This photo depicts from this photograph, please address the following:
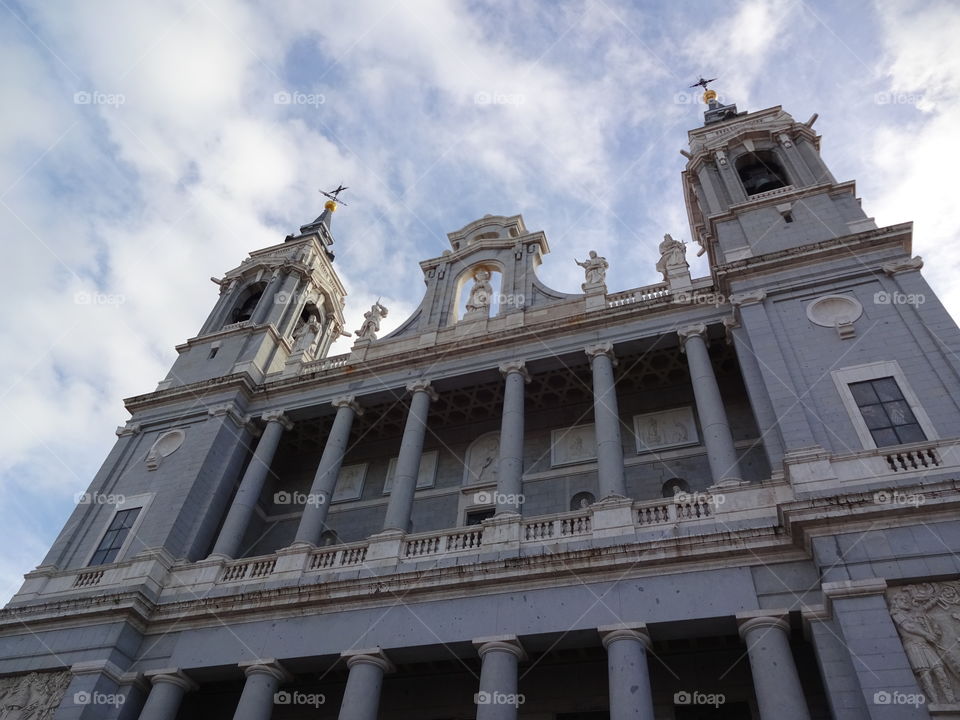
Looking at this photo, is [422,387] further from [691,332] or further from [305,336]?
[691,332]

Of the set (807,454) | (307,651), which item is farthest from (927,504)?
(307,651)


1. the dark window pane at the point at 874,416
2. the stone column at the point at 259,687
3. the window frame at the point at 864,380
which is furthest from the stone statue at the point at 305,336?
the dark window pane at the point at 874,416

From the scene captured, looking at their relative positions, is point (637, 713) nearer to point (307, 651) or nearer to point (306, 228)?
point (307, 651)

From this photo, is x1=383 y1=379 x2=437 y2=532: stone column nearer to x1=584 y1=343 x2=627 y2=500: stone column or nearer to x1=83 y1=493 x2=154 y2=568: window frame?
x1=584 y1=343 x2=627 y2=500: stone column

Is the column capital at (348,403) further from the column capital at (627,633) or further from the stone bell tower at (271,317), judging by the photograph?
the column capital at (627,633)

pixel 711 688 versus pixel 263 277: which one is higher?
pixel 263 277

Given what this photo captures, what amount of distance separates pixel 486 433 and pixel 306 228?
19159 millimetres

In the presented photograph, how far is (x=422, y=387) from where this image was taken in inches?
952

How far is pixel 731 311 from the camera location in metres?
21.9

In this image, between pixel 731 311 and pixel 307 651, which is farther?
pixel 731 311

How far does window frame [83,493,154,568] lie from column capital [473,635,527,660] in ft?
37.3

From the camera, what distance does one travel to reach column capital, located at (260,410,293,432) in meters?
25.8

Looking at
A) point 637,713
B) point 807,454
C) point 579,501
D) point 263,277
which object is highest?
point 263,277

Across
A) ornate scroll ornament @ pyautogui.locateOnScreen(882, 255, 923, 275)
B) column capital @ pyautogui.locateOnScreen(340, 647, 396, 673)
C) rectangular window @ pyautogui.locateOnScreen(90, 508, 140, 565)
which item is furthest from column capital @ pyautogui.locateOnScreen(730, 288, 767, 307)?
rectangular window @ pyautogui.locateOnScreen(90, 508, 140, 565)
